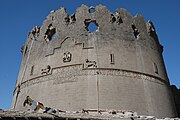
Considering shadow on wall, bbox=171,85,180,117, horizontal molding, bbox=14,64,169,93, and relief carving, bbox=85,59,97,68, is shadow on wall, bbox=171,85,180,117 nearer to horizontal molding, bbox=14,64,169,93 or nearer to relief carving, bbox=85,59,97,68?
horizontal molding, bbox=14,64,169,93

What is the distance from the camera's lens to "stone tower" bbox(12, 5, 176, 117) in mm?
11391

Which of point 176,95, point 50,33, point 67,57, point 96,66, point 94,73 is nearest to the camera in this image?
point 94,73

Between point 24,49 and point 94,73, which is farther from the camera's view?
point 24,49

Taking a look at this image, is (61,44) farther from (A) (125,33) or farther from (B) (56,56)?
(A) (125,33)

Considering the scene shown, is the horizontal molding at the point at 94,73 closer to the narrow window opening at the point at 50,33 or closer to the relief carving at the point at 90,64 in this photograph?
the relief carving at the point at 90,64

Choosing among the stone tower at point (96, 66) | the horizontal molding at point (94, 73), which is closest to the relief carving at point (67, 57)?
the stone tower at point (96, 66)

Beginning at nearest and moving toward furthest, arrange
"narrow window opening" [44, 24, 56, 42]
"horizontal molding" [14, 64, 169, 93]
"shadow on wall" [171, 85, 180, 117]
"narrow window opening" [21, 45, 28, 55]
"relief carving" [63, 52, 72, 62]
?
1. "horizontal molding" [14, 64, 169, 93]
2. "relief carving" [63, 52, 72, 62]
3. "narrow window opening" [44, 24, 56, 42]
4. "narrow window opening" [21, 45, 28, 55]
5. "shadow on wall" [171, 85, 180, 117]

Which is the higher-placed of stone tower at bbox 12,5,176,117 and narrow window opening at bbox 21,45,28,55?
narrow window opening at bbox 21,45,28,55

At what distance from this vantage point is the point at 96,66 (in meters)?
11.9

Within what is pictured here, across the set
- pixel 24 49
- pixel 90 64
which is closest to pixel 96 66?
pixel 90 64

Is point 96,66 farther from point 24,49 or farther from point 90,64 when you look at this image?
point 24,49

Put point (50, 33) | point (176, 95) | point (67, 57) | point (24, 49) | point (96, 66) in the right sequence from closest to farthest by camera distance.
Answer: point (96, 66) → point (67, 57) → point (50, 33) → point (24, 49) → point (176, 95)

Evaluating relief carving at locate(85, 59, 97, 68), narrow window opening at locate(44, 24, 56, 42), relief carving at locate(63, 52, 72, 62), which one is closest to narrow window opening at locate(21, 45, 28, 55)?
narrow window opening at locate(44, 24, 56, 42)

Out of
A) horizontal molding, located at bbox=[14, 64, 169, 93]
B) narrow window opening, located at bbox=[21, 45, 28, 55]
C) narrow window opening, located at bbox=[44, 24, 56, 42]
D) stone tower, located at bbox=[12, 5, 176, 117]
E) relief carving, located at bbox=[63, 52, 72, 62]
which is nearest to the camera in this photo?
stone tower, located at bbox=[12, 5, 176, 117]
